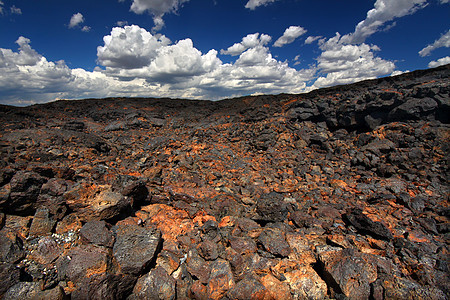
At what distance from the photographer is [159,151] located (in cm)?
1036

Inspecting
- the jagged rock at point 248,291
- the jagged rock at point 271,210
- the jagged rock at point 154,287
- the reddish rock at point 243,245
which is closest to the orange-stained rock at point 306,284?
the jagged rock at point 248,291

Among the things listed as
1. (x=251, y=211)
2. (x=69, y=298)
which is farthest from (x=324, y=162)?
(x=69, y=298)

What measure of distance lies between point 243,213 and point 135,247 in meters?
3.24

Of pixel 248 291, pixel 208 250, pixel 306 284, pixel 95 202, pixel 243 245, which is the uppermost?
pixel 95 202

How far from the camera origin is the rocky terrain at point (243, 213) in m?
3.68

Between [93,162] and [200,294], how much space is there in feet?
24.2

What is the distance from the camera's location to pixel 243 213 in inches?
243

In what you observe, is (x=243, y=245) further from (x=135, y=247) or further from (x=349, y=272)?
(x=135, y=247)

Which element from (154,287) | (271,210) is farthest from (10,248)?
(271,210)

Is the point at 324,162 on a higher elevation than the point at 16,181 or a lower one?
lower

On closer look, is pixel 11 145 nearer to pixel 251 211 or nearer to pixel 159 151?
pixel 159 151

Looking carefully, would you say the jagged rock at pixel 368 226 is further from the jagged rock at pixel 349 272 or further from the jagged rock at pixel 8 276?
the jagged rock at pixel 8 276

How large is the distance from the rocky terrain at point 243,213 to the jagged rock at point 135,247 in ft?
0.08

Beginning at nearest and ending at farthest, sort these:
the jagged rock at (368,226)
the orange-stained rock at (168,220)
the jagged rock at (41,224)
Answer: the jagged rock at (41,224) < the jagged rock at (368,226) < the orange-stained rock at (168,220)
